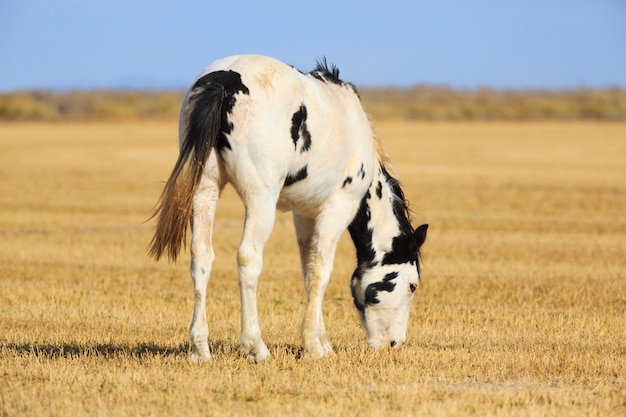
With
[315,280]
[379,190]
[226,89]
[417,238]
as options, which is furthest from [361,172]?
[226,89]

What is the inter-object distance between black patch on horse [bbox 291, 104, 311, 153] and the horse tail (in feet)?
2.17

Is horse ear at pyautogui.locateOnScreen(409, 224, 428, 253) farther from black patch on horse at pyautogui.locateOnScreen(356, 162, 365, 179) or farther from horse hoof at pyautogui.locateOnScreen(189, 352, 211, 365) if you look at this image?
horse hoof at pyautogui.locateOnScreen(189, 352, 211, 365)

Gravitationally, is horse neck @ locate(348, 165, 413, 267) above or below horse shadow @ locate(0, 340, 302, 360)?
above

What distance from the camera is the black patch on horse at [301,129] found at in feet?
27.3

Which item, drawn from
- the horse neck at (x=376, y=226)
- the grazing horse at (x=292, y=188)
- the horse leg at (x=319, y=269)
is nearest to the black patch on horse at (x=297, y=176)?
the grazing horse at (x=292, y=188)

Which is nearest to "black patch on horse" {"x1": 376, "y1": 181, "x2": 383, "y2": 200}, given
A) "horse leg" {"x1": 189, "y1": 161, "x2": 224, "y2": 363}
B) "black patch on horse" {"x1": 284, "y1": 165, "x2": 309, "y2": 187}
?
"black patch on horse" {"x1": 284, "y1": 165, "x2": 309, "y2": 187}

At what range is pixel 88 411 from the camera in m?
6.69

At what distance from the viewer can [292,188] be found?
8594 mm

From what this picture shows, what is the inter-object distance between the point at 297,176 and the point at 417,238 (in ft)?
5.18

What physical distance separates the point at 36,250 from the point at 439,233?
314 inches

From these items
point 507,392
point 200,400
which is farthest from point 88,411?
point 507,392

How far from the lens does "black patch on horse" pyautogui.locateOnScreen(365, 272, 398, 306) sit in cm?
948

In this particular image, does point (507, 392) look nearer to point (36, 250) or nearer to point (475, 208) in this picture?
point (36, 250)

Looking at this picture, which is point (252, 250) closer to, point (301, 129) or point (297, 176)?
point (297, 176)
